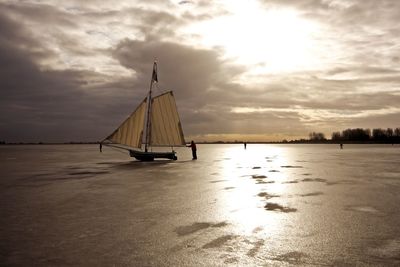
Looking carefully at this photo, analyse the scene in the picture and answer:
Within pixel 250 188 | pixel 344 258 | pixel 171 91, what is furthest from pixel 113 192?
pixel 171 91

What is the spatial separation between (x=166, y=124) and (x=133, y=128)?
4.19 m

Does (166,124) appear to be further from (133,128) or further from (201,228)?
(201,228)

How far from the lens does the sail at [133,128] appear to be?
43.5 m

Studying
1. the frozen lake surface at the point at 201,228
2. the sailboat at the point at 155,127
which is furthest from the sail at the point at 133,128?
the frozen lake surface at the point at 201,228

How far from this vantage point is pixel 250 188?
18953mm

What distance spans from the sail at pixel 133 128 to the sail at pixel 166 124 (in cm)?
190

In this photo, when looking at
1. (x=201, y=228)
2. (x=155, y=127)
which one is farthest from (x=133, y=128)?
(x=201, y=228)

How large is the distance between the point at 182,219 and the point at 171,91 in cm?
3378

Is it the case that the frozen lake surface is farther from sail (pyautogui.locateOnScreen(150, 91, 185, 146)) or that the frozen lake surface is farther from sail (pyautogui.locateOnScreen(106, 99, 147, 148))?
sail (pyautogui.locateOnScreen(150, 91, 185, 146))

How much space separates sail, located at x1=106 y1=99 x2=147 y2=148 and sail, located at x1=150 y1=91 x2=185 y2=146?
190 cm

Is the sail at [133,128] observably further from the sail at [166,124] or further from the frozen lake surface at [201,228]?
the frozen lake surface at [201,228]

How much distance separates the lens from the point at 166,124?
44.2 m

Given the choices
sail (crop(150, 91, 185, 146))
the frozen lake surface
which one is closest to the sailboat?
sail (crop(150, 91, 185, 146))

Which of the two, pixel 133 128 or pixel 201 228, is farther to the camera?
pixel 133 128
